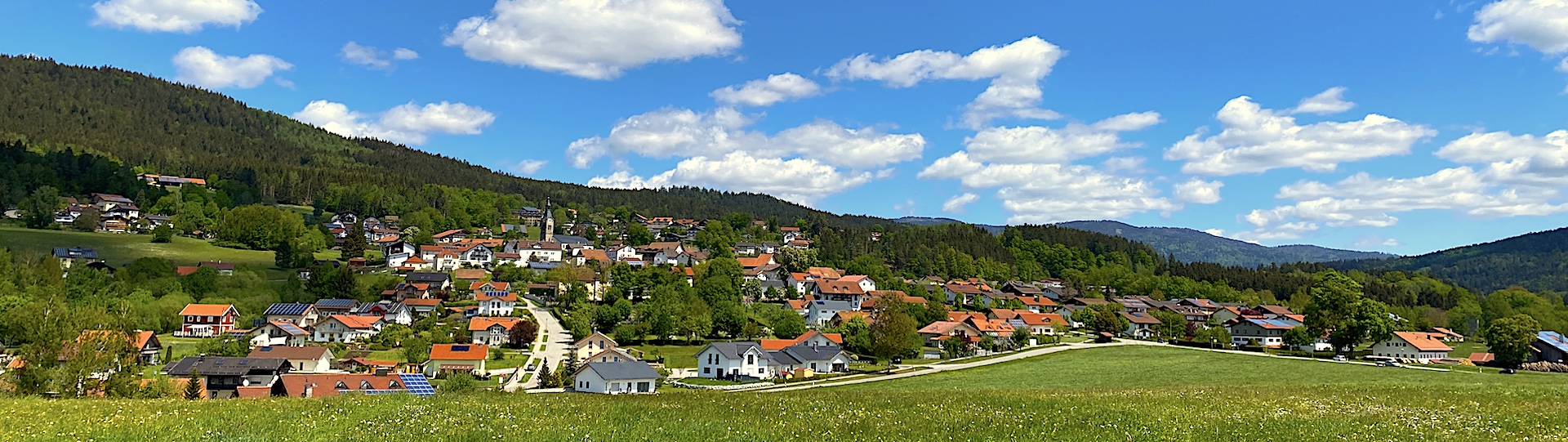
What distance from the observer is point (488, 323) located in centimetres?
7662

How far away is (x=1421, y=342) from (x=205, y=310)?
4013 inches

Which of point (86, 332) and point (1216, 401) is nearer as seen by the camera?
point (1216, 401)

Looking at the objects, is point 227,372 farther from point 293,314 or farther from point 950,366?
point 950,366

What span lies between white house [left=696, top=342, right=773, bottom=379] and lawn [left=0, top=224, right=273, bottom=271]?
69588 mm

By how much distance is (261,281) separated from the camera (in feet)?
314

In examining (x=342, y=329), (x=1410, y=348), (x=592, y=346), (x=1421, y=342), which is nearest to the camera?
(x=1410, y=348)

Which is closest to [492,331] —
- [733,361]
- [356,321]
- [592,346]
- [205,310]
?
[592,346]

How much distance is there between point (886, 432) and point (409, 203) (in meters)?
176

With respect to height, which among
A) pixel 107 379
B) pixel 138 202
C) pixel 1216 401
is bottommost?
pixel 107 379

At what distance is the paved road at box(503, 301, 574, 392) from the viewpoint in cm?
5725

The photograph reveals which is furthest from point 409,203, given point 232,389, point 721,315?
→ point 232,389

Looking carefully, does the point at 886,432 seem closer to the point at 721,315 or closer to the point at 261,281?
the point at 721,315

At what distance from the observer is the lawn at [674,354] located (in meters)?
68.5

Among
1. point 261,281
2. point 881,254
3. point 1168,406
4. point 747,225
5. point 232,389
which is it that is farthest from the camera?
point 747,225
